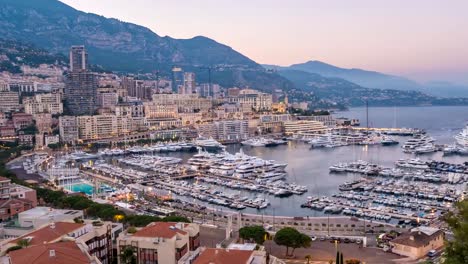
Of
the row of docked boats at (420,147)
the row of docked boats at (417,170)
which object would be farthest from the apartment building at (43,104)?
the row of docked boats at (420,147)

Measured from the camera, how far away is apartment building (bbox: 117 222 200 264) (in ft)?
28.8

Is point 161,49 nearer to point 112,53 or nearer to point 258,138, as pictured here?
point 112,53

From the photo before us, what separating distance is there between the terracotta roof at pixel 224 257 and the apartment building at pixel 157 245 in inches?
32.3

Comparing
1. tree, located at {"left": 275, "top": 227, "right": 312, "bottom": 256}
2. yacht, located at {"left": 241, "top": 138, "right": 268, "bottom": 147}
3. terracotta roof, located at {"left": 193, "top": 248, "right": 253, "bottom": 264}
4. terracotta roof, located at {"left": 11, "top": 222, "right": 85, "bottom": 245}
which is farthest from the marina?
terracotta roof, located at {"left": 11, "top": 222, "right": 85, "bottom": 245}

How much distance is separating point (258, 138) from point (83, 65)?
29911mm

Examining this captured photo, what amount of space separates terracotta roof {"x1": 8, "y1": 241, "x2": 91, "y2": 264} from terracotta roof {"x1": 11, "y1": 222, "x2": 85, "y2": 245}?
2.68ft

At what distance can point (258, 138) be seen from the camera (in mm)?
45469

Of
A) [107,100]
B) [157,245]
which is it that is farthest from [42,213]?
[107,100]

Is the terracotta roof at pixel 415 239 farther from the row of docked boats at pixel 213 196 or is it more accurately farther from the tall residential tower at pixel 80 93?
the tall residential tower at pixel 80 93

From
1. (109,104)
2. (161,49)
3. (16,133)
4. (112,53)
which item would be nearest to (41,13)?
(112,53)

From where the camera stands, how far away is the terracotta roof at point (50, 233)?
8.81 metres

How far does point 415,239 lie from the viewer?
37.9 feet

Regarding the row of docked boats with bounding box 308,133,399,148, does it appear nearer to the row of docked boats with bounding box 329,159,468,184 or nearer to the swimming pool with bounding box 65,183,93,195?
the row of docked boats with bounding box 329,159,468,184

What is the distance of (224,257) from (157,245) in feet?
5.18
